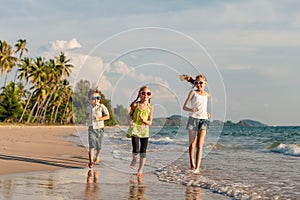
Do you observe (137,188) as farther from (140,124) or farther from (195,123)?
(195,123)

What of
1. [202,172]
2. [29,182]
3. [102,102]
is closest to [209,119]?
[202,172]

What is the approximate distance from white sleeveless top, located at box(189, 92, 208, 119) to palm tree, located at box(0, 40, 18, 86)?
5929 cm

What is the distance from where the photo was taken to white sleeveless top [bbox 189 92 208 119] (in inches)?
359

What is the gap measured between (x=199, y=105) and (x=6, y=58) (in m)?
60.0

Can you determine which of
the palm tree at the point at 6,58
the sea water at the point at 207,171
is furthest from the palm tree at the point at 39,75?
the sea water at the point at 207,171

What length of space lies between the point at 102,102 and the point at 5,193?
356cm

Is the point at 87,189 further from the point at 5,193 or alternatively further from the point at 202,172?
the point at 202,172

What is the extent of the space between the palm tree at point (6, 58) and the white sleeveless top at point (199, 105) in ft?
195

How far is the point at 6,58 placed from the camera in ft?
212

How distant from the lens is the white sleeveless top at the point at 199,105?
29.9 ft

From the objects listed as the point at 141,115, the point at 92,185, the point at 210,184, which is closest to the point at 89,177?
the point at 92,185

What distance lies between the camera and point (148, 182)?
8.35m

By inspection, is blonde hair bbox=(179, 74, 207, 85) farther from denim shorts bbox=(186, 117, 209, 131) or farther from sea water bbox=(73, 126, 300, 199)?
sea water bbox=(73, 126, 300, 199)

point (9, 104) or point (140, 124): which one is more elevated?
point (9, 104)
